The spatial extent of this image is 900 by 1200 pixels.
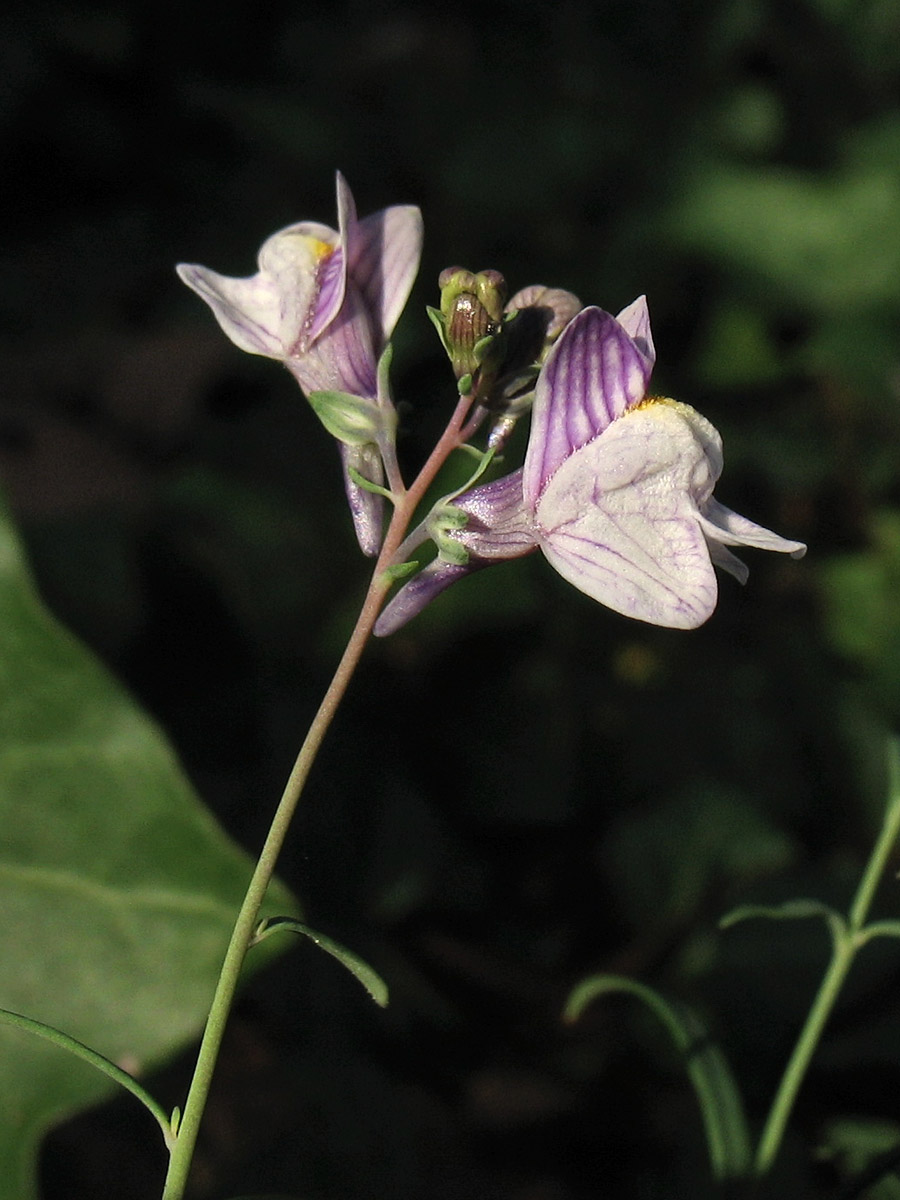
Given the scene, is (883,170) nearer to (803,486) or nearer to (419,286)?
(803,486)

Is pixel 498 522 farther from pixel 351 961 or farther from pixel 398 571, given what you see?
pixel 351 961

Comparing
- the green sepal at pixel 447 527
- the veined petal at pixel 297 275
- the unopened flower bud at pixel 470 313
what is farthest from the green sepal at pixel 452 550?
the veined petal at pixel 297 275

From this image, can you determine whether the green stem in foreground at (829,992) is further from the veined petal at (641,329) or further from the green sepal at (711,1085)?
the veined petal at (641,329)

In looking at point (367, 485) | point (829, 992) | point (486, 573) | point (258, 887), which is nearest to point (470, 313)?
point (367, 485)

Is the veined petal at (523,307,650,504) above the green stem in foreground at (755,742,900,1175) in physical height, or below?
above

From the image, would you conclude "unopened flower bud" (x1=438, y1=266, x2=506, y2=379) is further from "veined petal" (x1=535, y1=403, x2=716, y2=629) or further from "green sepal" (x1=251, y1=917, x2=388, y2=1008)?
"green sepal" (x1=251, y1=917, x2=388, y2=1008)

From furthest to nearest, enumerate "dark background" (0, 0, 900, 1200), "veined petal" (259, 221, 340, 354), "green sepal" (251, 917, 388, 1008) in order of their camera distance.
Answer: "dark background" (0, 0, 900, 1200)
"veined petal" (259, 221, 340, 354)
"green sepal" (251, 917, 388, 1008)

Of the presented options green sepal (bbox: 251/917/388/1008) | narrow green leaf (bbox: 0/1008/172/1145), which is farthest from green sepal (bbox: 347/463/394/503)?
narrow green leaf (bbox: 0/1008/172/1145)

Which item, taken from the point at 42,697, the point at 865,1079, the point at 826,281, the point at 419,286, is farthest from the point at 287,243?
the point at 826,281
